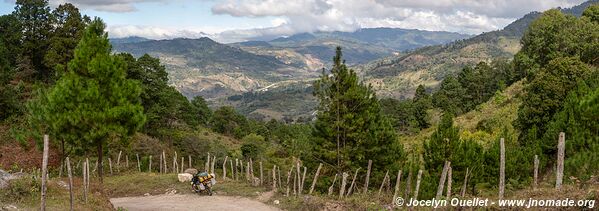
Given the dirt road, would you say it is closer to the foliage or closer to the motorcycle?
the motorcycle

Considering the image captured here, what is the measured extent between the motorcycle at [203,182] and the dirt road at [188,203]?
0.40 meters

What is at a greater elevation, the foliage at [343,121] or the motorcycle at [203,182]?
the foliage at [343,121]

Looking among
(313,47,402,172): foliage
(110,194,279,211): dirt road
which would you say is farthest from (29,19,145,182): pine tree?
(313,47,402,172): foliage

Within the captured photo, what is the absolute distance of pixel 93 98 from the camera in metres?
16.6

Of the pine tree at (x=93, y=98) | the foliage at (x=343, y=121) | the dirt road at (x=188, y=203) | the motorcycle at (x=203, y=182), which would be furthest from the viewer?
the foliage at (x=343, y=121)

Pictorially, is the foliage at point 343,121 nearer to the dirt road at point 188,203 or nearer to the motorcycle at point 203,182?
the dirt road at point 188,203

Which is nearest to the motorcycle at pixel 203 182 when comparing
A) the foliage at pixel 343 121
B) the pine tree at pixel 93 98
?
the pine tree at pixel 93 98

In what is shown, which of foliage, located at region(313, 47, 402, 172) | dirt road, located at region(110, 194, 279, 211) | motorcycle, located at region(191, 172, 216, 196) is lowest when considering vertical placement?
dirt road, located at region(110, 194, 279, 211)

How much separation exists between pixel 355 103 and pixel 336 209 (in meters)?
9.50

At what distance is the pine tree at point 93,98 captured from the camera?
16.5 m

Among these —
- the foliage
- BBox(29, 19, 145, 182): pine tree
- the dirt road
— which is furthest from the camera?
the foliage

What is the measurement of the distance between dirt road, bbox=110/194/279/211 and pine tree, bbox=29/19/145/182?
434 centimetres

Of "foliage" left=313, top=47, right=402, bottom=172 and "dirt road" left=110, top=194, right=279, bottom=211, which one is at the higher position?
"foliage" left=313, top=47, right=402, bottom=172

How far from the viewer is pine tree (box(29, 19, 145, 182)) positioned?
650 inches
